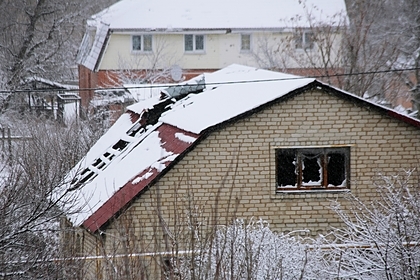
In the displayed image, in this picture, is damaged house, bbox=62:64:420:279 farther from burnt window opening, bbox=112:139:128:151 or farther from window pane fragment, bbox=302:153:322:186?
burnt window opening, bbox=112:139:128:151

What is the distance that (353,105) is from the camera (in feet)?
40.7

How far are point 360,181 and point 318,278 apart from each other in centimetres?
346

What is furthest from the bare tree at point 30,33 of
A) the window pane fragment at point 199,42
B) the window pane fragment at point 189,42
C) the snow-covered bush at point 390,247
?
the snow-covered bush at point 390,247

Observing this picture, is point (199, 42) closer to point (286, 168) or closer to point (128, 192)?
point (286, 168)

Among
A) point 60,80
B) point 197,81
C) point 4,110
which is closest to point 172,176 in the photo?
point 197,81

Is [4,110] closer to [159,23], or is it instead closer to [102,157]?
[159,23]

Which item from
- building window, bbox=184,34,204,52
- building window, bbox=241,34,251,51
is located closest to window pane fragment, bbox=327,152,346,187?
building window, bbox=184,34,204,52

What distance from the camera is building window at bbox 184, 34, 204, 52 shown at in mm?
34781

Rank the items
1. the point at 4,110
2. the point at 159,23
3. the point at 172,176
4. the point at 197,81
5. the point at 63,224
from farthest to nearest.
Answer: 1. the point at 159,23
2. the point at 4,110
3. the point at 197,81
4. the point at 63,224
5. the point at 172,176

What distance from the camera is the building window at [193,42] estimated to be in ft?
114

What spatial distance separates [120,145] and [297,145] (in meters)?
4.01

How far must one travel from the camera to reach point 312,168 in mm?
12594

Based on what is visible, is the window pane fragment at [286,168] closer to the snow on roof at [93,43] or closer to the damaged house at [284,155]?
the damaged house at [284,155]

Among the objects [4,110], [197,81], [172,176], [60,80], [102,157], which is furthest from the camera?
[60,80]
